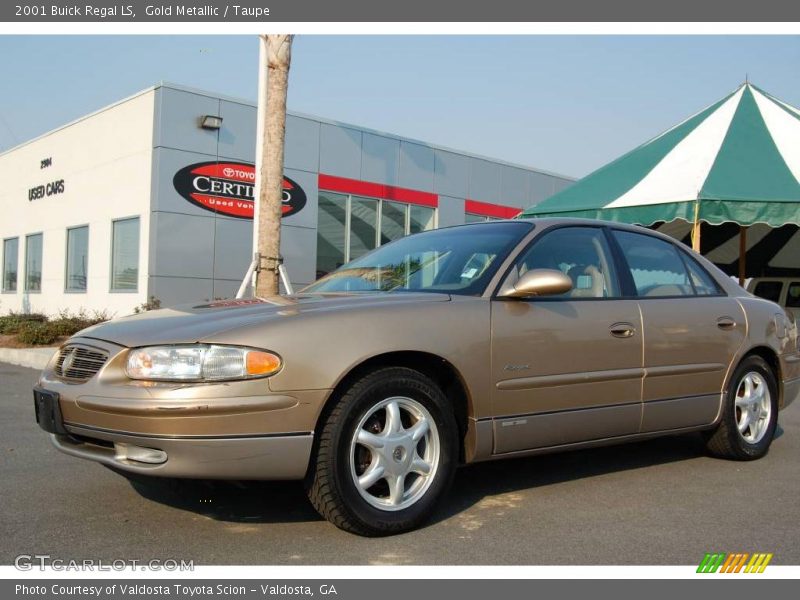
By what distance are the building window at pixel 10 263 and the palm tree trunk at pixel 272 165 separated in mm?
13480

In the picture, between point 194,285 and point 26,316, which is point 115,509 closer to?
point 194,285

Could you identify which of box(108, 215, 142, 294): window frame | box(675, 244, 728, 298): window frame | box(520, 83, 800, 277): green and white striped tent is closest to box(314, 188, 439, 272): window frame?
box(108, 215, 142, 294): window frame

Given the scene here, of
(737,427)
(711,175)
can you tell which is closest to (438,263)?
(737,427)

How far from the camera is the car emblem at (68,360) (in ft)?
12.3

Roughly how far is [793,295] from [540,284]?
11.3m

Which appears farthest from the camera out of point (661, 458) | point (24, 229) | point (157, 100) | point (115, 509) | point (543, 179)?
point (543, 179)

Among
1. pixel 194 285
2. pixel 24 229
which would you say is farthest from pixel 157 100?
pixel 24 229

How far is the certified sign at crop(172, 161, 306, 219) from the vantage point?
15383mm

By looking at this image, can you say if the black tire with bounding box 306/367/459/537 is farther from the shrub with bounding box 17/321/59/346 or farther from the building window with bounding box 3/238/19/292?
the building window with bounding box 3/238/19/292

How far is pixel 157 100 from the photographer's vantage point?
15.0 meters

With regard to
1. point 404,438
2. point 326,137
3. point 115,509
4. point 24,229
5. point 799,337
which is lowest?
point 115,509

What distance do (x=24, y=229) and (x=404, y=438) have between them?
19.6 metres

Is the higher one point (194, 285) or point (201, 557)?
point (194, 285)
